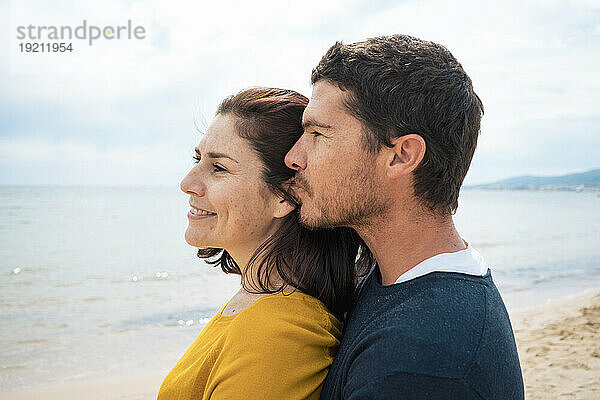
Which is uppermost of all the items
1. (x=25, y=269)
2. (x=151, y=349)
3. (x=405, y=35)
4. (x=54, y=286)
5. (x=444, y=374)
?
(x=405, y=35)

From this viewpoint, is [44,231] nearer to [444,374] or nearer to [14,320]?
[14,320]

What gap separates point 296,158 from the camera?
7.00 ft

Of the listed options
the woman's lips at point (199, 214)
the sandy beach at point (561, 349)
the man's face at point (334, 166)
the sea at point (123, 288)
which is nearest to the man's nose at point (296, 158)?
the man's face at point (334, 166)

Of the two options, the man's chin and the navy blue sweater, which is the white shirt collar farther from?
the man's chin

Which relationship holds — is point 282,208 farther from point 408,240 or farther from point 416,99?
point 416,99

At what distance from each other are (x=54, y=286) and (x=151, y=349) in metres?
6.18

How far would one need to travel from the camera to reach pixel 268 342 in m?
1.83

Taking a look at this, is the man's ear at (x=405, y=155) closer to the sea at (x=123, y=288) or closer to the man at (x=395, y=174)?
the man at (x=395, y=174)

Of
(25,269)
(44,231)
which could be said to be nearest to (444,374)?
(25,269)

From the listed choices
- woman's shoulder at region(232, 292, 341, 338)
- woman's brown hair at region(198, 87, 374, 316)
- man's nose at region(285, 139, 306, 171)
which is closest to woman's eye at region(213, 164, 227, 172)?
woman's brown hair at region(198, 87, 374, 316)

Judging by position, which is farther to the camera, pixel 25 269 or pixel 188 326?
pixel 25 269

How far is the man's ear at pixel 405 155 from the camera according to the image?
6.46 feet

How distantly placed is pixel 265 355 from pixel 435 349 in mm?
524

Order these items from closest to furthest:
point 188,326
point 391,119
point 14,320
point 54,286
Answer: point 391,119 < point 188,326 < point 14,320 < point 54,286
